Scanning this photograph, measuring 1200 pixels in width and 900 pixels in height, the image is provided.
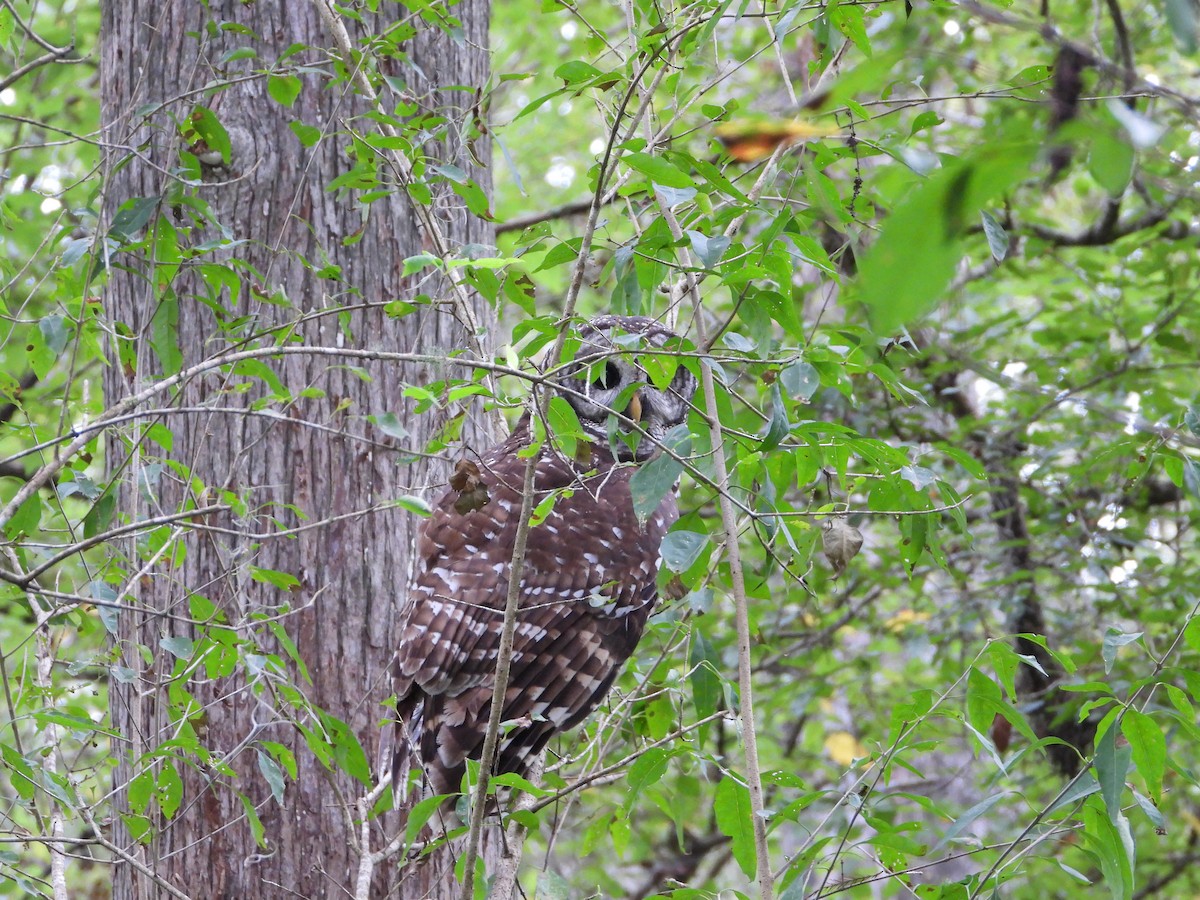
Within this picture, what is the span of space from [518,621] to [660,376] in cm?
128

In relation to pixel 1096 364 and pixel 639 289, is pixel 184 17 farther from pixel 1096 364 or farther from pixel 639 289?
pixel 1096 364

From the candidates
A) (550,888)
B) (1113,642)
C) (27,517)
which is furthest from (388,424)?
(1113,642)

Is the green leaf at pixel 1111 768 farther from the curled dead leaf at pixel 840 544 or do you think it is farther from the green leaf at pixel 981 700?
the curled dead leaf at pixel 840 544

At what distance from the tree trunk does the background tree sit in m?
0.01

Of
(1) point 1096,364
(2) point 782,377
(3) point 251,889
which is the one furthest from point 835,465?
(1) point 1096,364

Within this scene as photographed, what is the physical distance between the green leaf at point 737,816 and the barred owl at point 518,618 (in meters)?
0.79

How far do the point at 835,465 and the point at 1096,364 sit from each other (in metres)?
2.82

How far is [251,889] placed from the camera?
283cm

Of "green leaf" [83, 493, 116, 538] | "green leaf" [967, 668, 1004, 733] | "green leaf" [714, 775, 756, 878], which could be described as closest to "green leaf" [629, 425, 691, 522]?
"green leaf" [714, 775, 756, 878]

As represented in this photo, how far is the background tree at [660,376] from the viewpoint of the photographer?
1.85m

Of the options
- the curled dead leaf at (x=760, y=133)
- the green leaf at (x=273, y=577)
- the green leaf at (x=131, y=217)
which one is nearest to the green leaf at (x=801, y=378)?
the green leaf at (x=273, y=577)

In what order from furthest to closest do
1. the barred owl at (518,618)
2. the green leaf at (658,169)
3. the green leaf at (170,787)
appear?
the barred owl at (518,618) < the green leaf at (170,787) < the green leaf at (658,169)

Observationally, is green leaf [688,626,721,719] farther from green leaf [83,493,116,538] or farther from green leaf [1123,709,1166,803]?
green leaf [83,493,116,538]

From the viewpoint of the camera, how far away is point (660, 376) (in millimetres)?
1961
